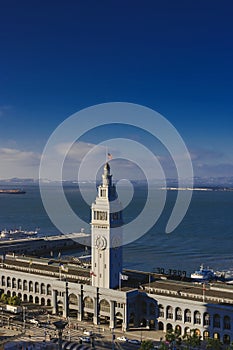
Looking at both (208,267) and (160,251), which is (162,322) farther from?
(160,251)

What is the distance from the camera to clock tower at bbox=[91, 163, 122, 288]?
170 feet

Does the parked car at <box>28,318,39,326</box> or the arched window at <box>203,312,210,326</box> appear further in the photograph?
the parked car at <box>28,318,39,326</box>

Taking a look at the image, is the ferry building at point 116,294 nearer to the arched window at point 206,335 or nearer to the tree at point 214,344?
the arched window at point 206,335

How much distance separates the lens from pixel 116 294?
49156mm

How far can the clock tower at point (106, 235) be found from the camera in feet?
170

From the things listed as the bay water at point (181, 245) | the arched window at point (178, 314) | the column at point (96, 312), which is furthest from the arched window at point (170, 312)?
the bay water at point (181, 245)

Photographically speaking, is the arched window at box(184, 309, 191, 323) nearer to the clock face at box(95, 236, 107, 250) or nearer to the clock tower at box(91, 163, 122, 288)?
the clock tower at box(91, 163, 122, 288)

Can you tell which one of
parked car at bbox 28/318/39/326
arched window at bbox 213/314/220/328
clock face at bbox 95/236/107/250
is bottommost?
parked car at bbox 28/318/39/326

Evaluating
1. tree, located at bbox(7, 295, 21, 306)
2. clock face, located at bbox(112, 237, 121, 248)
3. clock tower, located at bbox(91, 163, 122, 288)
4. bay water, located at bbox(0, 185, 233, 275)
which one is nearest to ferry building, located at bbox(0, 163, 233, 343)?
clock tower, located at bbox(91, 163, 122, 288)

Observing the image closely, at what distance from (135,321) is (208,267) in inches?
1300

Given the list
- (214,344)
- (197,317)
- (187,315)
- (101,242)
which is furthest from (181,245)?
(214,344)

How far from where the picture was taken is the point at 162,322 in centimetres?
4834

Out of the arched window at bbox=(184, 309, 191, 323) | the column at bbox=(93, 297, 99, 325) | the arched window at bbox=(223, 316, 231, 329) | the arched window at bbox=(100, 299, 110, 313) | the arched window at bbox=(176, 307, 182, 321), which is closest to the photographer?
the arched window at bbox=(223, 316, 231, 329)

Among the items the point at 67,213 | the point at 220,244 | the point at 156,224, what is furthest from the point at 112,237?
→ the point at 67,213
